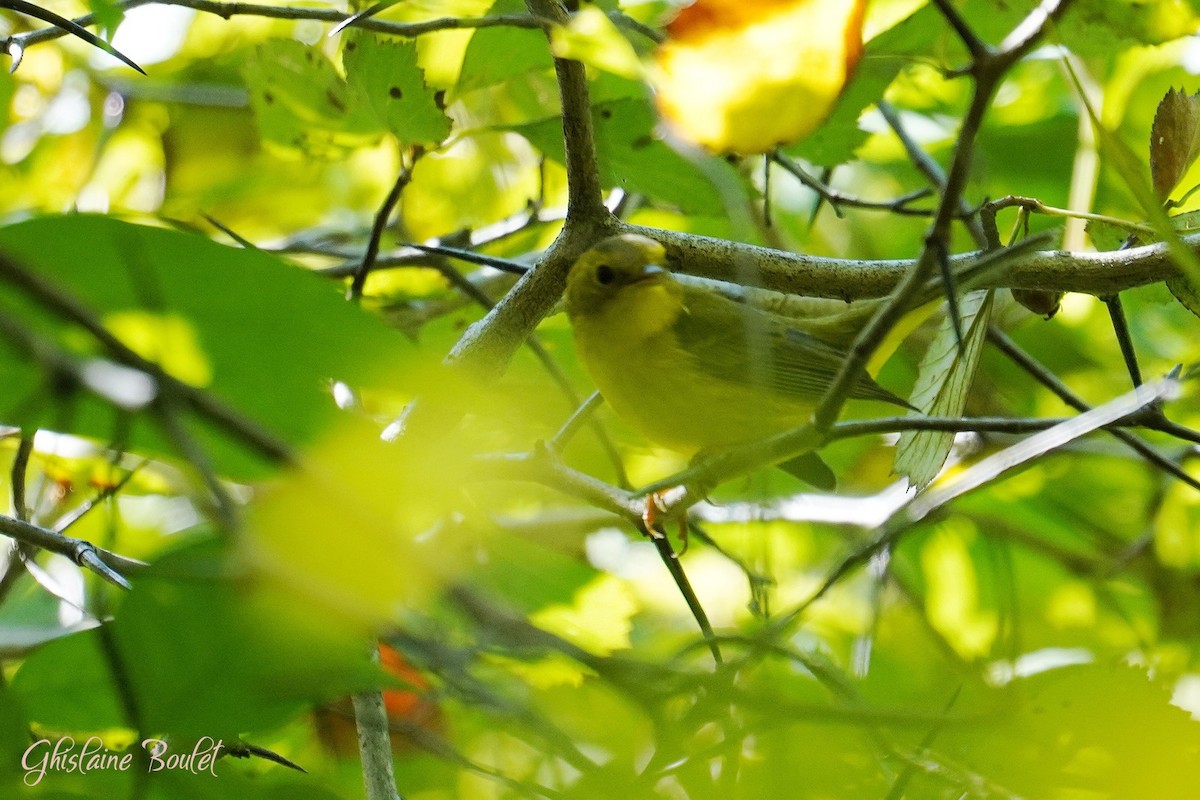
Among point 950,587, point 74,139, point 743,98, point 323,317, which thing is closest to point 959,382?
point 743,98

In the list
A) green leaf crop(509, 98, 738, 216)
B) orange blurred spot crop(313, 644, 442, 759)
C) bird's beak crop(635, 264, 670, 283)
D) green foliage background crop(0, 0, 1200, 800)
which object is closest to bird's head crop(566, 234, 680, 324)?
bird's beak crop(635, 264, 670, 283)

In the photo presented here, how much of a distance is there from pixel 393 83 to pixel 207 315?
1125mm

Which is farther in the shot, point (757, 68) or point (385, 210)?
point (385, 210)

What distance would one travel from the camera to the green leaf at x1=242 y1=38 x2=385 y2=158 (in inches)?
81.4

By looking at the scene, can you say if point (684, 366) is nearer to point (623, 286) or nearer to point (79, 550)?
point (623, 286)

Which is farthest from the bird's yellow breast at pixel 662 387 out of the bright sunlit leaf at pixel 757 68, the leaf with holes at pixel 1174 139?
the bright sunlit leaf at pixel 757 68

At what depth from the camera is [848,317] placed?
9.71 ft

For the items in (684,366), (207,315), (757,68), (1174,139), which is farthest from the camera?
(684,366)

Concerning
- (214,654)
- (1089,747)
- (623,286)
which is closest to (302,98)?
(623,286)

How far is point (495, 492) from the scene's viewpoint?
164cm

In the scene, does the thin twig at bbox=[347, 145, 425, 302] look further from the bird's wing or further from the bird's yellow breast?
the bird's wing

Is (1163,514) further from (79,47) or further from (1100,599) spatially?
(79,47)

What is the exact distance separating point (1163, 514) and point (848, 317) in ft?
4.58

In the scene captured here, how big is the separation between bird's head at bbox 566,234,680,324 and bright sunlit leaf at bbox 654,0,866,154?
1212mm
